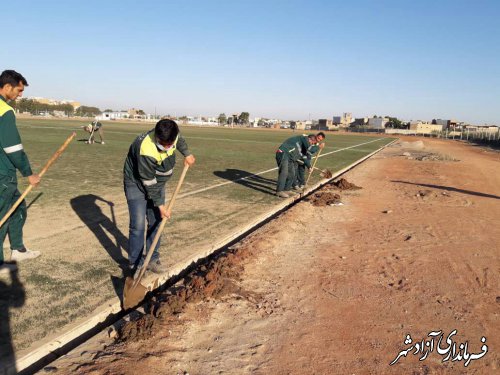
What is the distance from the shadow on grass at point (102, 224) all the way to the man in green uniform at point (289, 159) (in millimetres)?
3982

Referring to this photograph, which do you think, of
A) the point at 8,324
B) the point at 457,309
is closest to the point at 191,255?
the point at 8,324

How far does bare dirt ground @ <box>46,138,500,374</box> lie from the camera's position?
2.87m

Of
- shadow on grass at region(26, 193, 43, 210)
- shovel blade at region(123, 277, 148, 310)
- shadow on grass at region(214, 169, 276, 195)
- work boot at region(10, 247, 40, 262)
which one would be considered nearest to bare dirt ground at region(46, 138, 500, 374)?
shovel blade at region(123, 277, 148, 310)

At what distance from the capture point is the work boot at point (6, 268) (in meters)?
4.03

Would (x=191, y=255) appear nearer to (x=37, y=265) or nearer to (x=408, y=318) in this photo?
(x=37, y=265)

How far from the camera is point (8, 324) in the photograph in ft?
10.2

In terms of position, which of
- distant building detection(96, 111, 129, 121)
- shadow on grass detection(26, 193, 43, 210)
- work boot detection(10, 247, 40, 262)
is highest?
distant building detection(96, 111, 129, 121)

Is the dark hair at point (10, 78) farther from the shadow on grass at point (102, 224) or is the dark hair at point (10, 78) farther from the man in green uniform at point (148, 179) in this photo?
the shadow on grass at point (102, 224)

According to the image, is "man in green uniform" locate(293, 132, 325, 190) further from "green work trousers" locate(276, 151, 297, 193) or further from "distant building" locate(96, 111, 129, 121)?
"distant building" locate(96, 111, 129, 121)

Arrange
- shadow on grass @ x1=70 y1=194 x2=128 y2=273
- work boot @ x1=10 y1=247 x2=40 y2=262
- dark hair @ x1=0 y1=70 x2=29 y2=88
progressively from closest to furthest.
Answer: dark hair @ x1=0 y1=70 x2=29 y2=88
work boot @ x1=10 y1=247 x2=40 y2=262
shadow on grass @ x1=70 y1=194 x2=128 y2=273

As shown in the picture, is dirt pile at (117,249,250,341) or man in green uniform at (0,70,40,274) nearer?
dirt pile at (117,249,250,341)

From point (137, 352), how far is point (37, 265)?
2156 millimetres

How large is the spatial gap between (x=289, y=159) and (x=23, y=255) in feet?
20.1

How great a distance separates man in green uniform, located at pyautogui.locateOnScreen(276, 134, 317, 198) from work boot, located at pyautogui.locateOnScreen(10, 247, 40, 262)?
228 inches
